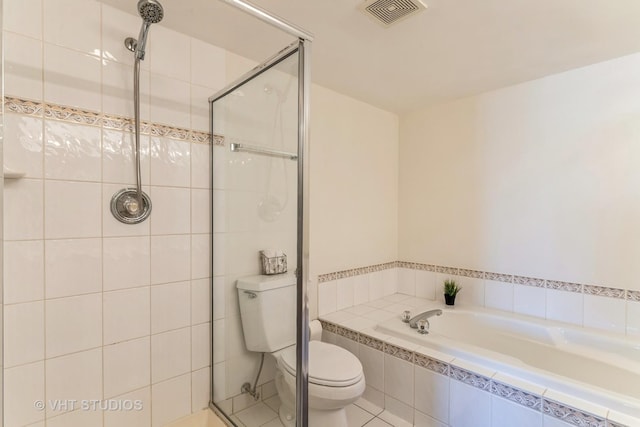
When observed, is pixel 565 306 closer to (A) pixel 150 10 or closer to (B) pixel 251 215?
(B) pixel 251 215

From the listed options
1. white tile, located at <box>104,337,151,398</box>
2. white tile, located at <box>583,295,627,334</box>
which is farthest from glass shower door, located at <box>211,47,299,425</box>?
white tile, located at <box>583,295,627,334</box>

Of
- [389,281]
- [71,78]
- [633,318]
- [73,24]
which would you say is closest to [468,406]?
[633,318]

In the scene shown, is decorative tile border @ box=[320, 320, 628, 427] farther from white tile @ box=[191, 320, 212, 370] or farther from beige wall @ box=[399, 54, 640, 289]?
beige wall @ box=[399, 54, 640, 289]

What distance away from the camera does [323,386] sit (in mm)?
1491

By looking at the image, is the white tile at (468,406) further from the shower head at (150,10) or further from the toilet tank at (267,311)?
the shower head at (150,10)

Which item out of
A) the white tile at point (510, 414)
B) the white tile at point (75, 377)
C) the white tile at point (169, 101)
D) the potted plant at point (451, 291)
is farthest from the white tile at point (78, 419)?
the potted plant at point (451, 291)

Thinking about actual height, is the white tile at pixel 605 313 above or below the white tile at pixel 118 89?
below

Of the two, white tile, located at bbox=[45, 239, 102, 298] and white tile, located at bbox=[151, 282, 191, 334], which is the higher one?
white tile, located at bbox=[45, 239, 102, 298]

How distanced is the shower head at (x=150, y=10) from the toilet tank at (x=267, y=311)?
3.83ft

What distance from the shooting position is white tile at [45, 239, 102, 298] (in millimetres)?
1244

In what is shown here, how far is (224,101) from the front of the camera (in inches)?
65.6

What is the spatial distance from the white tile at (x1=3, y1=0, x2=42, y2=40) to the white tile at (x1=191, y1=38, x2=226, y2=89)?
24.1 inches

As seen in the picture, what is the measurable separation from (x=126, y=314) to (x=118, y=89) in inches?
41.2

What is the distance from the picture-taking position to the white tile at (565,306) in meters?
2.00
